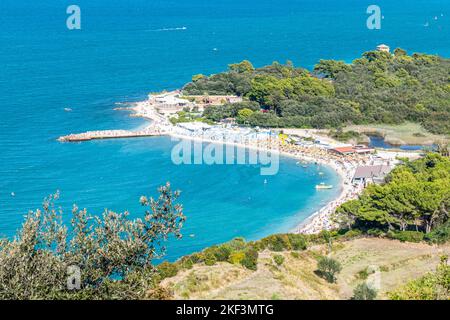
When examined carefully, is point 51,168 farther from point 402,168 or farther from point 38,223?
point 38,223

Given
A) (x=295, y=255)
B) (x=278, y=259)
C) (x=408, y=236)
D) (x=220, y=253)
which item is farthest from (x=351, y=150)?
(x=220, y=253)

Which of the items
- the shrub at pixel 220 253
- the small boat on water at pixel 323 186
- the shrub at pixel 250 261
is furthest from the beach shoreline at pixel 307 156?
the shrub at pixel 250 261

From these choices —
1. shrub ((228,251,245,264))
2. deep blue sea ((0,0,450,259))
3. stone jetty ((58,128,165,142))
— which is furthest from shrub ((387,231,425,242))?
stone jetty ((58,128,165,142))

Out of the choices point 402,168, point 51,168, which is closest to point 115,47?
point 51,168

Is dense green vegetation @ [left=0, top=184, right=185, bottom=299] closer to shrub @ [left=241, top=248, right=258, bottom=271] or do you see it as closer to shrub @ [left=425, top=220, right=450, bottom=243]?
shrub @ [left=241, top=248, right=258, bottom=271]

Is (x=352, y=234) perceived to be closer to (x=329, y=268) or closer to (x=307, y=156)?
(x=329, y=268)

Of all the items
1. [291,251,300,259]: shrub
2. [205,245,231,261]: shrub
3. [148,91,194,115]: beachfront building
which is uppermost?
→ [148,91,194,115]: beachfront building

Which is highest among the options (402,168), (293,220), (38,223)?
(38,223)
